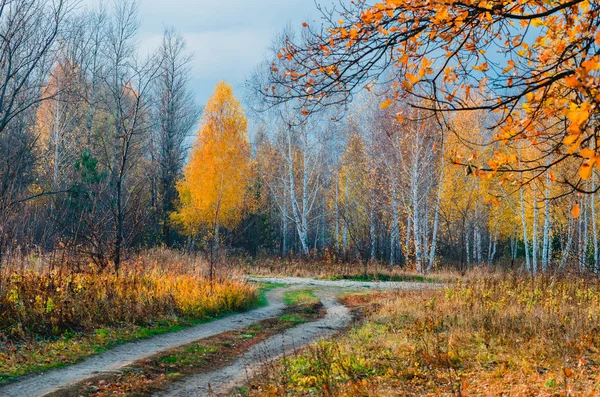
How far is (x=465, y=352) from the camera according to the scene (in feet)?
20.8

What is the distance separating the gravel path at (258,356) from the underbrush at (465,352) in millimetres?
449

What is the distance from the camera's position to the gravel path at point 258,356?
222 inches

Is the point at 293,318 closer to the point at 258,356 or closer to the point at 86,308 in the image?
the point at 258,356

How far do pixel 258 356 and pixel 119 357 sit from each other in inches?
74.6

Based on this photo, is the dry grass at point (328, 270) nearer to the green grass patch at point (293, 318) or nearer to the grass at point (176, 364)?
the green grass patch at point (293, 318)

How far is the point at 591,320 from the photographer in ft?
24.4

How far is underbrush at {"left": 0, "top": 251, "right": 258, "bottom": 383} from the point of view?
673 centimetres

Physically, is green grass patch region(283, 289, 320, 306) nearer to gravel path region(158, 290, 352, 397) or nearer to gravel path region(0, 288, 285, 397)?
gravel path region(158, 290, 352, 397)

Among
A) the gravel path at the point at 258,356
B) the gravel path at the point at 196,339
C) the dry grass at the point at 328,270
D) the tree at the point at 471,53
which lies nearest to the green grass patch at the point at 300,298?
the gravel path at the point at 196,339

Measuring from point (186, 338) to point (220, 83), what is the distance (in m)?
21.3

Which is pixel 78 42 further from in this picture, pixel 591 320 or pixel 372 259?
pixel 591 320

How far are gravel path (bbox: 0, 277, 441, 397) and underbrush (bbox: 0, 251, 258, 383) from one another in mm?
276

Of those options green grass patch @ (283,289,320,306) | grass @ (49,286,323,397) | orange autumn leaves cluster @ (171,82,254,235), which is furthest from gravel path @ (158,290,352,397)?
orange autumn leaves cluster @ (171,82,254,235)

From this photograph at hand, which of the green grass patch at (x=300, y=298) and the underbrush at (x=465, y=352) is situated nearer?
the underbrush at (x=465, y=352)
